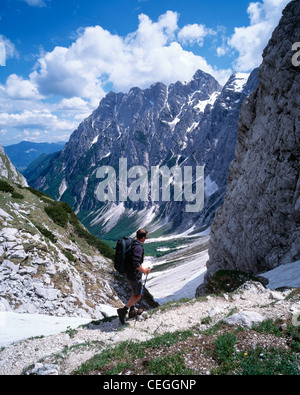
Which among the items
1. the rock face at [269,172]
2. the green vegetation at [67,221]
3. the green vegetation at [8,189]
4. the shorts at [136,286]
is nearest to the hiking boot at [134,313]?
the shorts at [136,286]

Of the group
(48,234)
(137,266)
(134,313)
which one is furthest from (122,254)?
(48,234)

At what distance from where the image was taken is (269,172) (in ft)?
116

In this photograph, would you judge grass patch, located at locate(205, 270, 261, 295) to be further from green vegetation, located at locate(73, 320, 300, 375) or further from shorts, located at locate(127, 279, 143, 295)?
green vegetation, located at locate(73, 320, 300, 375)

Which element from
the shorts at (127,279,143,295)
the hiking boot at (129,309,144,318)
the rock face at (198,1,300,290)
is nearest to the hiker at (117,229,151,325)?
the shorts at (127,279,143,295)

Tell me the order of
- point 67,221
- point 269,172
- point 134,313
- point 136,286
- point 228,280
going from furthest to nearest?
point 269,172 → point 67,221 → point 228,280 → point 134,313 → point 136,286

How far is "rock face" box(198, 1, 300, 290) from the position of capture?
31.0 metres

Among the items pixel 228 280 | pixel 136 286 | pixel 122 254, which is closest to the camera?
pixel 122 254

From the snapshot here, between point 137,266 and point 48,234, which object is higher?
point 137,266

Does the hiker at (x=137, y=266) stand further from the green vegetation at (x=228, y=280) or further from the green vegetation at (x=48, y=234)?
the green vegetation at (x=48, y=234)

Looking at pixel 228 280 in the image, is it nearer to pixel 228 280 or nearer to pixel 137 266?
pixel 228 280

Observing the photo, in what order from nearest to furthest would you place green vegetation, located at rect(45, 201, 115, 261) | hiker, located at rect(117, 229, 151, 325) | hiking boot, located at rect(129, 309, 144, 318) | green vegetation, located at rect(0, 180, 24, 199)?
hiker, located at rect(117, 229, 151, 325), hiking boot, located at rect(129, 309, 144, 318), green vegetation, located at rect(0, 180, 24, 199), green vegetation, located at rect(45, 201, 115, 261)
